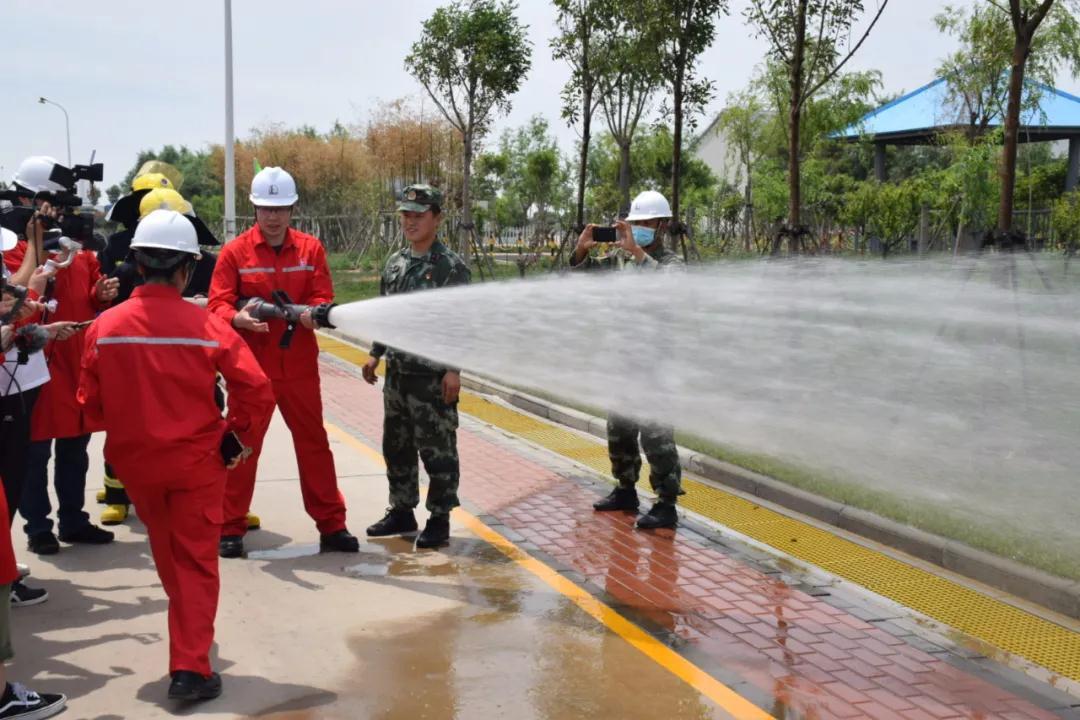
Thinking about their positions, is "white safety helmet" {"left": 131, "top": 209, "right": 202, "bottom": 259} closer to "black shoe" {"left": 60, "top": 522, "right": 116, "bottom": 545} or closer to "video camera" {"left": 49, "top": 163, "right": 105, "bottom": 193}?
"video camera" {"left": 49, "top": 163, "right": 105, "bottom": 193}

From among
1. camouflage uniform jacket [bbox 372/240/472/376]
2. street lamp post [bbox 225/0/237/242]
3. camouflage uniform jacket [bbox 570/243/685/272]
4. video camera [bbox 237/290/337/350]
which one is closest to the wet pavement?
camouflage uniform jacket [bbox 372/240/472/376]

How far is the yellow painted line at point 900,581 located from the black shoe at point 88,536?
3542 mm

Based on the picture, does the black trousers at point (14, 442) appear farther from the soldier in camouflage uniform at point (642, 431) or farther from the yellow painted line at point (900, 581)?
the yellow painted line at point (900, 581)

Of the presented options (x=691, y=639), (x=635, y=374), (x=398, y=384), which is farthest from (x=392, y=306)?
(x=691, y=639)

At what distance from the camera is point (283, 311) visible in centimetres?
571

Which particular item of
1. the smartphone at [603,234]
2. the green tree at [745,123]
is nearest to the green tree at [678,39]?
the smartphone at [603,234]

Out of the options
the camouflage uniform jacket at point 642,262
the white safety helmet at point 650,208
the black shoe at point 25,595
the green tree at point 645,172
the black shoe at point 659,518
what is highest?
the green tree at point 645,172

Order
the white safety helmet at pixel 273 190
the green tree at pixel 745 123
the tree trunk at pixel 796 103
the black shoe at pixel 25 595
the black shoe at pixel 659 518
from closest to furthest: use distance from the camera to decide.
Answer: the black shoe at pixel 25 595
the white safety helmet at pixel 273 190
the black shoe at pixel 659 518
the tree trunk at pixel 796 103
the green tree at pixel 745 123

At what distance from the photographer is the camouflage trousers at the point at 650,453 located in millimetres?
6496

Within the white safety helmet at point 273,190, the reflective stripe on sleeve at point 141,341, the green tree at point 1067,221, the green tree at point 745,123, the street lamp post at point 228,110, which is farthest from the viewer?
the green tree at point 745,123

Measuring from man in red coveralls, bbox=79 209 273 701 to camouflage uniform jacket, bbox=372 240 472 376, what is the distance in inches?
75.4

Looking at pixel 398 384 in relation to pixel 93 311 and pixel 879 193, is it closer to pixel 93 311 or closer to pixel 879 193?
pixel 93 311

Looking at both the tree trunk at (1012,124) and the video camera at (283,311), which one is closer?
the video camera at (283,311)

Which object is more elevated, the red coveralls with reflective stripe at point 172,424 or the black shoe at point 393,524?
the red coveralls with reflective stripe at point 172,424
